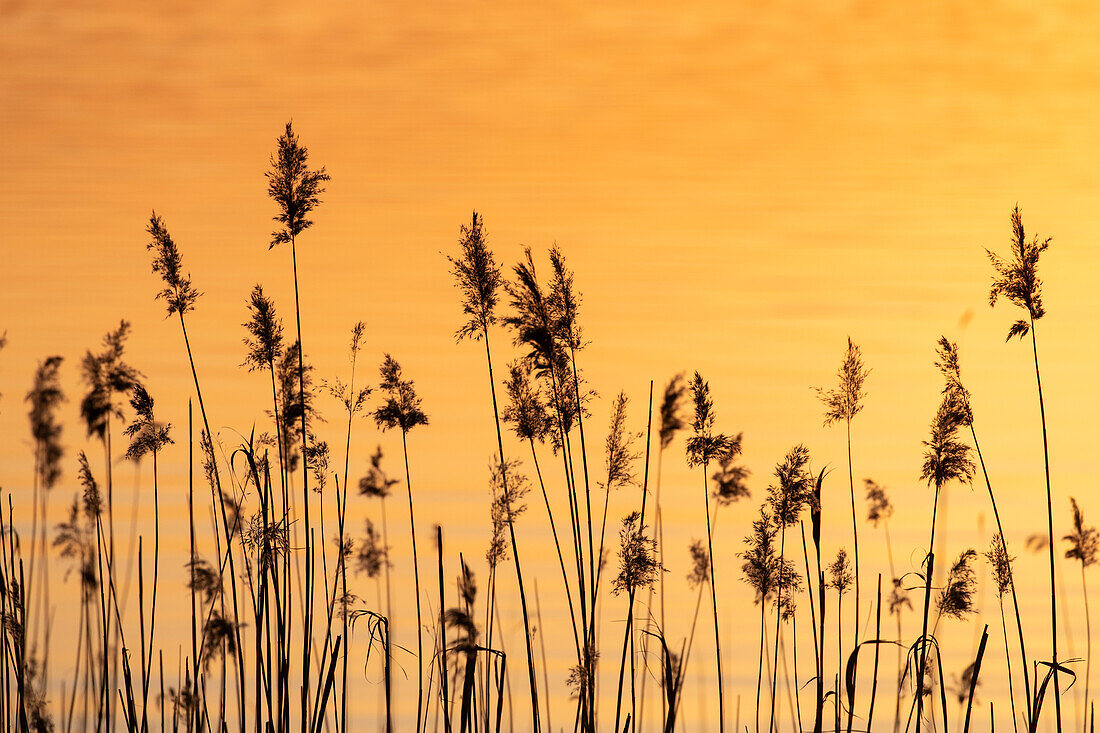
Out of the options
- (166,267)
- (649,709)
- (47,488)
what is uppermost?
(166,267)

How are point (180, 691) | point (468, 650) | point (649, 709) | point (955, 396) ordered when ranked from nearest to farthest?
point (468, 650) → point (955, 396) → point (180, 691) → point (649, 709)

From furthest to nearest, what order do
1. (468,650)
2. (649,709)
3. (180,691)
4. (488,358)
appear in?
(649,709), (180,691), (488,358), (468,650)

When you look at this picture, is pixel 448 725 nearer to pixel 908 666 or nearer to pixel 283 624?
pixel 283 624

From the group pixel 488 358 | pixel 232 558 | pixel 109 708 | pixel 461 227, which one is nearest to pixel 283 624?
pixel 232 558

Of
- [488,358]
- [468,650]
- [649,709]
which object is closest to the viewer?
Result: [468,650]

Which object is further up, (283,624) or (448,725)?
(283,624)

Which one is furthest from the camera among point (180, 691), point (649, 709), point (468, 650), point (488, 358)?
point (649, 709)

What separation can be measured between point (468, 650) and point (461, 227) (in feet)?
5.06

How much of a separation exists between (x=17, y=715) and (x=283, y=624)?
948 mm

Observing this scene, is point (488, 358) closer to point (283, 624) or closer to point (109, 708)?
point (283, 624)

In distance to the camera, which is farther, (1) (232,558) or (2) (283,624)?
(1) (232,558)

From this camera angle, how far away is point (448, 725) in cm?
404

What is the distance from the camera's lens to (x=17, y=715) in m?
4.06

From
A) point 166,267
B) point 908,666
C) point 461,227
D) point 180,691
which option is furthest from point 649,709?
point 166,267
